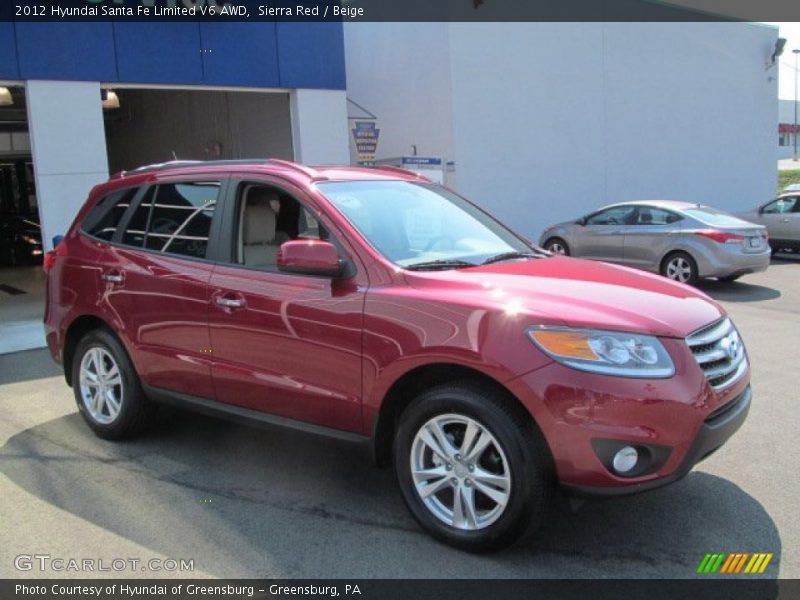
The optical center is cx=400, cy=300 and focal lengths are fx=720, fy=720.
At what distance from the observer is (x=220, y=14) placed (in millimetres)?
11555

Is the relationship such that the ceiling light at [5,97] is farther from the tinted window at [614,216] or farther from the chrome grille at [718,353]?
the chrome grille at [718,353]

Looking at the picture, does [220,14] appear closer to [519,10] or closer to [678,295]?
[519,10]

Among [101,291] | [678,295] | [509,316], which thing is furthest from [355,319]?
[101,291]

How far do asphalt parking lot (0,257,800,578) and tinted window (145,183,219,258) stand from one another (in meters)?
1.28

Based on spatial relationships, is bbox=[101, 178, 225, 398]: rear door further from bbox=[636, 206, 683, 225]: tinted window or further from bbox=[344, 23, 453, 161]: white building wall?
bbox=[344, 23, 453, 161]: white building wall

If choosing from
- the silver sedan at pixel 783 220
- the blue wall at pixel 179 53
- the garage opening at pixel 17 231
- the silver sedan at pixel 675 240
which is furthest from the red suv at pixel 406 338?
the silver sedan at pixel 783 220

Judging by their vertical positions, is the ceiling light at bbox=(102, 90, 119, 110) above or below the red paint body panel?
above

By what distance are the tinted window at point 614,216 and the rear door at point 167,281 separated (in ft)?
31.1

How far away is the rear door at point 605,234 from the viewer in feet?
41.0

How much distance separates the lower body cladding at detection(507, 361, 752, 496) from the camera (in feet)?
9.78

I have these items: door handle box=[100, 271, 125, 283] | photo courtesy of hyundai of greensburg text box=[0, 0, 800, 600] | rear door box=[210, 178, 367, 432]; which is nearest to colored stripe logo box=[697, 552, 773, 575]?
photo courtesy of hyundai of greensburg text box=[0, 0, 800, 600]

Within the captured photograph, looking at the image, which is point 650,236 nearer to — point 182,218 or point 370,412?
point 182,218

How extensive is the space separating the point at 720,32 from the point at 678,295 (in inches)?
763

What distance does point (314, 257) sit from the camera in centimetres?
361
